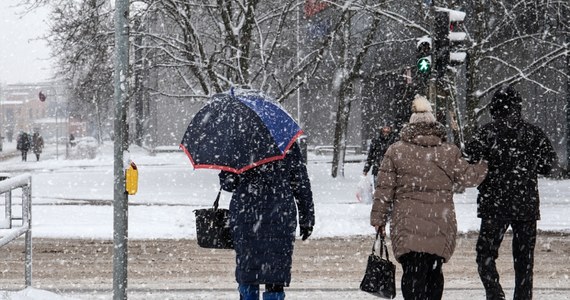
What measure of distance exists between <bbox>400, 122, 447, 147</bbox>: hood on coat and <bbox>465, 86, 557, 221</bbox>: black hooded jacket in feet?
3.24

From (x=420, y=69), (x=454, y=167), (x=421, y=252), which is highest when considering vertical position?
(x=420, y=69)

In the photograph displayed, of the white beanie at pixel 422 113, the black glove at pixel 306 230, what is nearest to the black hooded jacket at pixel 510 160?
the white beanie at pixel 422 113

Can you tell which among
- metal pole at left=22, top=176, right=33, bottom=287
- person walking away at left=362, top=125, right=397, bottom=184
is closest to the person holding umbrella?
metal pole at left=22, top=176, right=33, bottom=287

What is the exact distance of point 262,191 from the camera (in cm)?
514

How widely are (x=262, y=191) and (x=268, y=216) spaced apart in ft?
0.54

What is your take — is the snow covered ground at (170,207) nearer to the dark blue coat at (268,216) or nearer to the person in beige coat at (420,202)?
the dark blue coat at (268,216)

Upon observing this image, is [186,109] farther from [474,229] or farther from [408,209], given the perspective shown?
[408,209]

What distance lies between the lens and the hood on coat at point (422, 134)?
545 cm

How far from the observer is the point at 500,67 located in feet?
93.1

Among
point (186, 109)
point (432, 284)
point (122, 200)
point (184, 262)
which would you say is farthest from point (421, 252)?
point (186, 109)

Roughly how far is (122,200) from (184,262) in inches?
195

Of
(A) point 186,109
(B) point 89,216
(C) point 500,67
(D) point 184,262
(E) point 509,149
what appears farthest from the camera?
(A) point 186,109

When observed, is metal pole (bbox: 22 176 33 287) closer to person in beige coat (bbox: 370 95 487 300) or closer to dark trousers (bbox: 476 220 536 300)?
person in beige coat (bbox: 370 95 487 300)

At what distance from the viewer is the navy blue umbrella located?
16.9 feet
